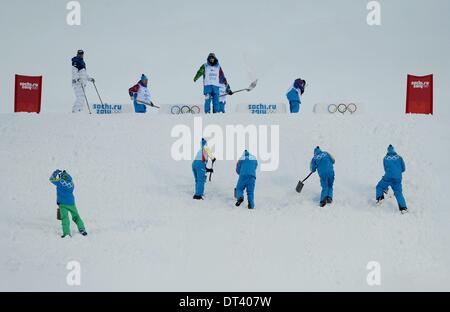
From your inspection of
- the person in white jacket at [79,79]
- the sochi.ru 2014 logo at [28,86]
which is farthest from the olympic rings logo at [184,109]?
the sochi.ru 2014 logo at [28,86]

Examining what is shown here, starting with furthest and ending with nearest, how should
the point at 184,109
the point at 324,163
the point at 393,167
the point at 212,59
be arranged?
the point at 184,109
the point at 212,59
the point at 324,163
the point at 393,167

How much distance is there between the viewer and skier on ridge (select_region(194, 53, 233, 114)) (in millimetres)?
17422

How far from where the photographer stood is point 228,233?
1102 cm

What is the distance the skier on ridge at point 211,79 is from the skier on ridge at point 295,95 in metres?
2.40

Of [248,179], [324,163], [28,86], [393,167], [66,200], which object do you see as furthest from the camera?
[28,86]

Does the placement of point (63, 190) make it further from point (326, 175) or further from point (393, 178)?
point (393, 178)

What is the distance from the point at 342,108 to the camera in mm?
18703

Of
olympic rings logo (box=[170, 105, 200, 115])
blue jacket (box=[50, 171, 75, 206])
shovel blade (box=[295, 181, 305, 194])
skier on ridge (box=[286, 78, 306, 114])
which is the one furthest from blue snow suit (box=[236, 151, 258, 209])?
olympic rings logo (box=[170, 105, 200, 115])

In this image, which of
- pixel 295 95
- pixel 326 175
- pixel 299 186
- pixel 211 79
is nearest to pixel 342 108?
pixel 295 95

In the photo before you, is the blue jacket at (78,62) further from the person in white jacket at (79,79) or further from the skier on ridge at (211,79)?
the skier on ridge at (211,79)

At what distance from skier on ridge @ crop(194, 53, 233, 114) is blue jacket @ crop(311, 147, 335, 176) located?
5.51m

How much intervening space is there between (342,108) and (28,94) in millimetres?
10653

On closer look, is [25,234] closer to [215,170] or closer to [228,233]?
[228,233]

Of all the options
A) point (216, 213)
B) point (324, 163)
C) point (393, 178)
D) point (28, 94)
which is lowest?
point (216, 213)
